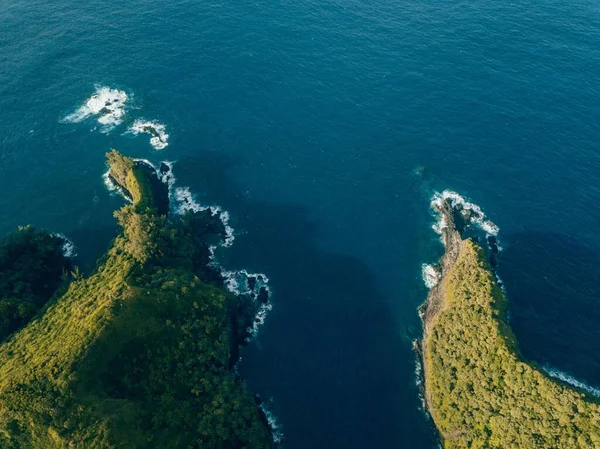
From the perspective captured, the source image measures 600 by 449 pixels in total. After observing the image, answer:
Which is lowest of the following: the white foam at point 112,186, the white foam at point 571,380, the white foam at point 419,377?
the white foam at point 419,377

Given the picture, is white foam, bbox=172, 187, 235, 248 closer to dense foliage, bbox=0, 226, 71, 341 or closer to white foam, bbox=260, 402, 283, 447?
dense foliage, bbox=0, 226, 71, 341

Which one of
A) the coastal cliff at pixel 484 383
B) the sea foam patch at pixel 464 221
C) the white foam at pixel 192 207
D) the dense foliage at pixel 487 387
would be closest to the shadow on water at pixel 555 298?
the sea foam patch at pixel 464 221

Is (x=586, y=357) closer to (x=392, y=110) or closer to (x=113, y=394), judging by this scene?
(x=392, y=110)

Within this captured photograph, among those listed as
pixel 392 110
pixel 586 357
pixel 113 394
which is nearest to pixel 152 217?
pixel 113 394

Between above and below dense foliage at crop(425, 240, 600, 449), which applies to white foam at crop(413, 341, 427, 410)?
below

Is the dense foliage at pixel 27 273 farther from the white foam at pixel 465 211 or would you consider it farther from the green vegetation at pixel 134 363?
the white foam at pixel 465 211

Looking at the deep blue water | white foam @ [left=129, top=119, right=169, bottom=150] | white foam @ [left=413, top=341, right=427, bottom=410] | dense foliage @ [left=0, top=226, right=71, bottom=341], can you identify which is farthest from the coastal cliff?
white foam @ [left=129, top=119, right=169, bottom=150]

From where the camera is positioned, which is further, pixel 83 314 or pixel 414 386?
pixel 414 386
